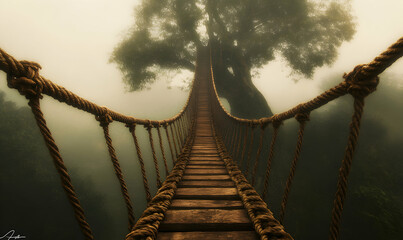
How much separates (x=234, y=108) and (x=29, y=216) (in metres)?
15.7

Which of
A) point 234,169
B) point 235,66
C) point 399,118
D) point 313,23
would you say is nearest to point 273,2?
point 313,23

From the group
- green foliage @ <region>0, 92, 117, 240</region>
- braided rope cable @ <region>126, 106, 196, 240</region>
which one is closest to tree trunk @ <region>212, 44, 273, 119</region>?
braided rope cable @ <region>126, 106, 196, 240</region>

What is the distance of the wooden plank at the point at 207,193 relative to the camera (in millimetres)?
1800

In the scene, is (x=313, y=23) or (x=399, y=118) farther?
(x=399, y=118)

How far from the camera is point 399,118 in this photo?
16234mm

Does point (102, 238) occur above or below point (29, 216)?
below

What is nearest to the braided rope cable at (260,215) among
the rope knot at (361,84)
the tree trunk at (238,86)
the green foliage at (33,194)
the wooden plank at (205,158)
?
the rope knot at (361,84)

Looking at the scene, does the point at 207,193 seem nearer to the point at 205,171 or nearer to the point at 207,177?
the point at 207,177

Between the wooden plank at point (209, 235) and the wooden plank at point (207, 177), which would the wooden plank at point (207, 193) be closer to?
the wooden plank at point (207, 177)

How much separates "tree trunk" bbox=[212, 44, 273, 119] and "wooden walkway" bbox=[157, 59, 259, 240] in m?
8.61

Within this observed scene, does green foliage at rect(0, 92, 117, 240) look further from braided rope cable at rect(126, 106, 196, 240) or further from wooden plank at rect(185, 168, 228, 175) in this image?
braided rope cable at rect(126, 106, 196, 240)

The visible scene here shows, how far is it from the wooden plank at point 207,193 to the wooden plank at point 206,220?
0.86ft

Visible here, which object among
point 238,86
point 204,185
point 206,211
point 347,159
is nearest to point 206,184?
point 204,185

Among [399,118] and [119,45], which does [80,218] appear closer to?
[119,45]
